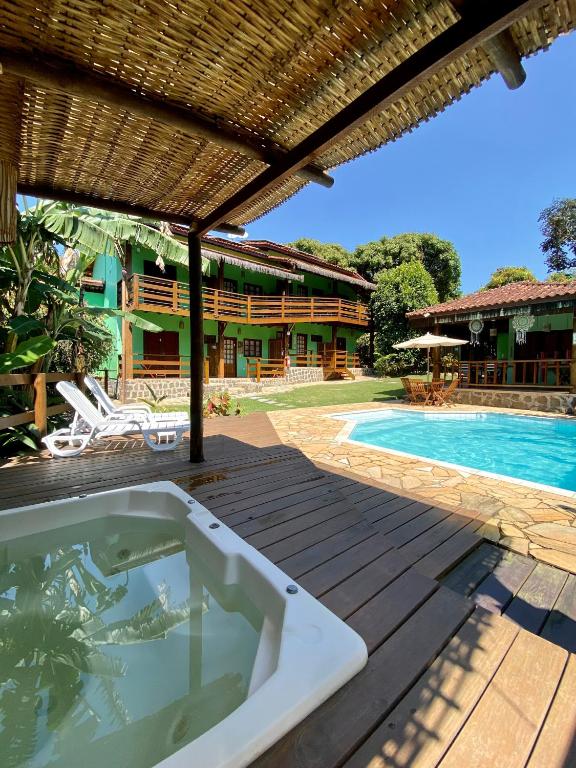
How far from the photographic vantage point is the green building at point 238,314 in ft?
55.1

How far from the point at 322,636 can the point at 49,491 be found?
3.30 meters

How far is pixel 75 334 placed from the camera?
7633 millimetres

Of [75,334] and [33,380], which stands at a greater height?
[75,334]

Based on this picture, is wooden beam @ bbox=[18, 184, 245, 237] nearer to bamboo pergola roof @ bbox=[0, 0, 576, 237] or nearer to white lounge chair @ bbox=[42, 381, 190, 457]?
bamboo pergola roof @ bbox=[0, 0, 576, 237]

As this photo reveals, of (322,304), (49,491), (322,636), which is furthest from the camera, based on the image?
(322,304)

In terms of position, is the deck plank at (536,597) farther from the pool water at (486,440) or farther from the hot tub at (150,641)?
the pool water at (486,440)

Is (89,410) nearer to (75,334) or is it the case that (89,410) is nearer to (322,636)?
(75,334)

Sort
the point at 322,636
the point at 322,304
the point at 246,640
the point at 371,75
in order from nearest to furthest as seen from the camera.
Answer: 1. the point at 322,636
2. the point at 246,640
3. the point at 371,75
4. the point at 322,304

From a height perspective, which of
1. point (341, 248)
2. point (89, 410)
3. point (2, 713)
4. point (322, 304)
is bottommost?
point (2, 713)

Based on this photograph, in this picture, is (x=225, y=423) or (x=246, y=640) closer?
(x=246, y=640)

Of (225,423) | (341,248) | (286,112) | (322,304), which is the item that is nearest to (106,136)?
(286,112)

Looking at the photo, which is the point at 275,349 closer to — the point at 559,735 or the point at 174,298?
the point at 174,298

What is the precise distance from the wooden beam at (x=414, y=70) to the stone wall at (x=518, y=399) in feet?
40.3

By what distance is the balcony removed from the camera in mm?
16500
